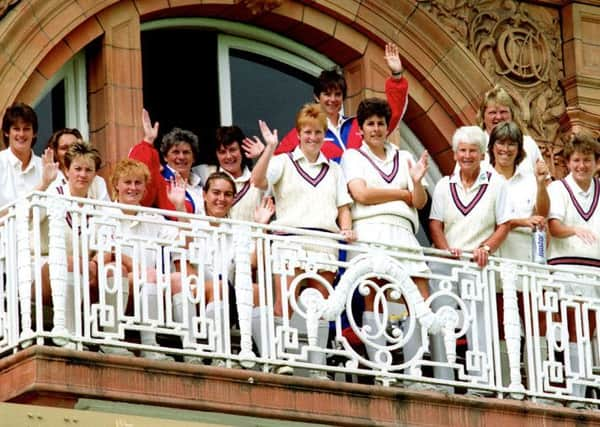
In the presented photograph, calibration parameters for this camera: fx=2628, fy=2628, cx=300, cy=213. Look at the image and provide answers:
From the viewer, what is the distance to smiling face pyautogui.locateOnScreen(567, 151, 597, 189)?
19.7 meters

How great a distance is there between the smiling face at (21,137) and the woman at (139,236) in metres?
0.72

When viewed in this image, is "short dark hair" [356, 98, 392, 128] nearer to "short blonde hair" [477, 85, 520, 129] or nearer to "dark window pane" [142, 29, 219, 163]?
"short blonde hair" [477, 85, 520, 129]

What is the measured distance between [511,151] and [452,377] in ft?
6.23

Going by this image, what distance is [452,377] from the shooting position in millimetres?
18406

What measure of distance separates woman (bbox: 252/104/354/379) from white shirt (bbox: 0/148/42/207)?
5.05ft

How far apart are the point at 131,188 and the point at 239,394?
1.65 meters

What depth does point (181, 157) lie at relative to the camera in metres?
19.2

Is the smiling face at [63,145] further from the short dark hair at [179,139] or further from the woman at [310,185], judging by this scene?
the woman at [310,185]

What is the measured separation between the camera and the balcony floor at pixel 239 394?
16.7 meters

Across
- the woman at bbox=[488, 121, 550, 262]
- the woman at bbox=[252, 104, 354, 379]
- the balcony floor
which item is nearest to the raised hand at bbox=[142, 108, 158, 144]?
the woman at bbox=[252, 104, 354, 379]

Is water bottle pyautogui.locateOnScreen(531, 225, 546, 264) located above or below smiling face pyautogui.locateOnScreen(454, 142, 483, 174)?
below

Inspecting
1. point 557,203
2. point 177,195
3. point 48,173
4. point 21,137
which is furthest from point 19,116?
point 557,203

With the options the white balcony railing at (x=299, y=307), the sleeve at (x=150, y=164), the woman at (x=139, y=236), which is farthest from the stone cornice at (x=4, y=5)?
the white balcony railing at (x=299, y=307)

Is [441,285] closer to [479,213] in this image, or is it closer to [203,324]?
[479,213]
